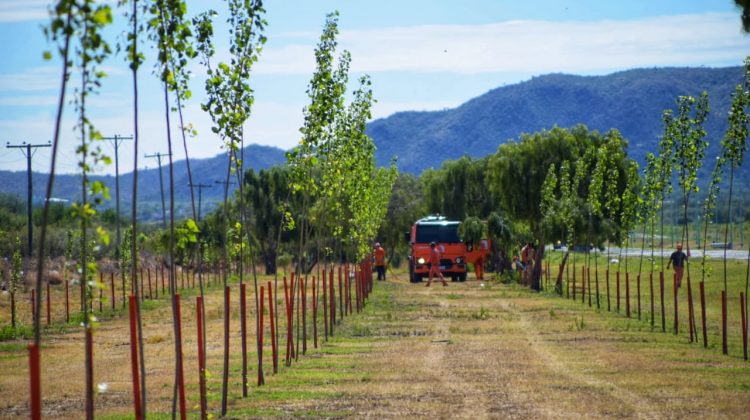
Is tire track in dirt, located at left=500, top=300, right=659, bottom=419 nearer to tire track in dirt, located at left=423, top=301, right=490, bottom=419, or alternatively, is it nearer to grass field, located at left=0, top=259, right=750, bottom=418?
grass field, located at left=0, top=259, right=750, bottom=418

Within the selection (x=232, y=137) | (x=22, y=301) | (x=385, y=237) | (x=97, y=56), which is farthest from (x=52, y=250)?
(x=97, y=56)

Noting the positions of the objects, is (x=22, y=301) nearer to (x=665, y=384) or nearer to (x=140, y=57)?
(x=665, y=384)

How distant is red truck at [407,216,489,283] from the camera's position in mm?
59000

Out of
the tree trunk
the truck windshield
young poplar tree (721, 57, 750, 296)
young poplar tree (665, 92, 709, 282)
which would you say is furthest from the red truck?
young poplar tree (721, 57, 750, 296)

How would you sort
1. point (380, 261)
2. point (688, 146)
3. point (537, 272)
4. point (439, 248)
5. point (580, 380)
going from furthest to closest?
point (380, 261)
point (439, 248)
point (537, 272)
point (688, 146)
point (580, 380)

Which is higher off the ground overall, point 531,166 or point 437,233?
point 531,166

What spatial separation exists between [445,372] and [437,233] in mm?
39999

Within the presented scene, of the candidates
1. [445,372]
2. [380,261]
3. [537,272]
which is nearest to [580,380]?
[445,372]

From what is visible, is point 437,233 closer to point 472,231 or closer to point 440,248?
point 440,248

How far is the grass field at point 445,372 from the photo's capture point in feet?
50.6

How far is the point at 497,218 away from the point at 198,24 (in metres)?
44.8

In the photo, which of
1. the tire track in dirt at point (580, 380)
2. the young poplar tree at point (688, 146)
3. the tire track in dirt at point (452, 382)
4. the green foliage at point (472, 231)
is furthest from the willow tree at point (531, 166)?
the tire track in dirt at point (452, 382)

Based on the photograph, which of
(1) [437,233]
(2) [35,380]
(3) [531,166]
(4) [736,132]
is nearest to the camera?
(2) [35,380]

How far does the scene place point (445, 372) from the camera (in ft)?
63.6
